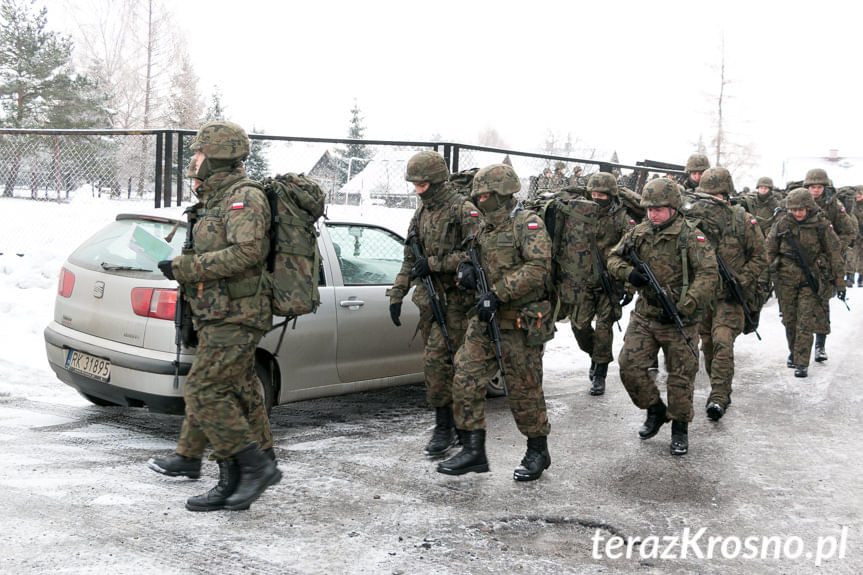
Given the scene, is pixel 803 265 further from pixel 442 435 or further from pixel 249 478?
pixel 249 478

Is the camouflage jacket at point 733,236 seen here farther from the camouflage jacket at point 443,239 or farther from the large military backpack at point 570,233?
the camouflage jacket at point 443,239

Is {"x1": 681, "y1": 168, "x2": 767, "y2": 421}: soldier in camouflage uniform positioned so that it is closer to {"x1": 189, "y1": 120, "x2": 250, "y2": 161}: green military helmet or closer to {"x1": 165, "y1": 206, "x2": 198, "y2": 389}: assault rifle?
{"x1": 189, "y1": 120, "x2": 250, "y2": 161}: green military helmet

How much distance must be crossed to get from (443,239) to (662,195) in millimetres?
1597

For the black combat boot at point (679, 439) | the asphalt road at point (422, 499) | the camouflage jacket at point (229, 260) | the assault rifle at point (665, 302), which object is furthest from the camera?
the black combat boot at point (679, 439)

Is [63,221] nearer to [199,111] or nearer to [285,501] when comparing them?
[285,501]

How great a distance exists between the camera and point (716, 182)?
686 centimetres

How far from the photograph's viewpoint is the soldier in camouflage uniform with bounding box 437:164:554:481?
4.74 metres

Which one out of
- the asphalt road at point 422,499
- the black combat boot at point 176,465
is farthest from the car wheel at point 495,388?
the black combat boot at point 176,465

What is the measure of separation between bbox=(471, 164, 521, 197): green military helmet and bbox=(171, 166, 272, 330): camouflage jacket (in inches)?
54.1

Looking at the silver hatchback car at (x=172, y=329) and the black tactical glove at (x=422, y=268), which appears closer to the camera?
the silver hatchback car at (x=172, y=329)

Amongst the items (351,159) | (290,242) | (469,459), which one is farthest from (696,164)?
(290,242)

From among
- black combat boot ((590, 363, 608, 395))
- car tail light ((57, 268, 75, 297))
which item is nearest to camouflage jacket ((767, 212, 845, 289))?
black combat boot ((590, 363, 608, 395))

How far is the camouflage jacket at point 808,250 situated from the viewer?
8.44 meters

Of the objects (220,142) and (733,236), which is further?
(733,236)
